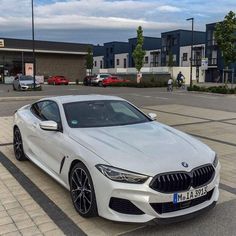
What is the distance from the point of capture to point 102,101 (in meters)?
5.79

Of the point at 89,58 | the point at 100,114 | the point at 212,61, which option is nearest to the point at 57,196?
the point at 100,114

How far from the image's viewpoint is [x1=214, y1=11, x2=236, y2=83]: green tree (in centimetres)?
2867

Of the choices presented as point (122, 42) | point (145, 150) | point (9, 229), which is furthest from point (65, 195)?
point (122, 42)

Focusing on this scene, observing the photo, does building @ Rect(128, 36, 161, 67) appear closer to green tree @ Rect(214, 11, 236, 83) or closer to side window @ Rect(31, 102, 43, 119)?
green tree @ Rect(214, 11, 236, 83)

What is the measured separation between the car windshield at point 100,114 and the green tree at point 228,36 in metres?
24.8

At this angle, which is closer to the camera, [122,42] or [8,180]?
[8,180]

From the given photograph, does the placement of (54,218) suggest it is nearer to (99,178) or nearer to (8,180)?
(99,178)

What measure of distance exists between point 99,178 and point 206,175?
45.9 inches

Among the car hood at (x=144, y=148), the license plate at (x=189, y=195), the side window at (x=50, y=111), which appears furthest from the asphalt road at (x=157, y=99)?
the license plate at (x=189, y=195)

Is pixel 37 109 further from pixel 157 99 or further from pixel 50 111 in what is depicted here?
pixel 157 99

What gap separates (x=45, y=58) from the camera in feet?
191

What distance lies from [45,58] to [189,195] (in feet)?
186

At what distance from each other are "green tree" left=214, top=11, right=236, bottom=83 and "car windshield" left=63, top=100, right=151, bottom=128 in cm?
2482

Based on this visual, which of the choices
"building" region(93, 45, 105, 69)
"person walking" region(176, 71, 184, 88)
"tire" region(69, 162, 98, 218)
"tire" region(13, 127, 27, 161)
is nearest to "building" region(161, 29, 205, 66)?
"building" region(93, 45, 105, 69)
